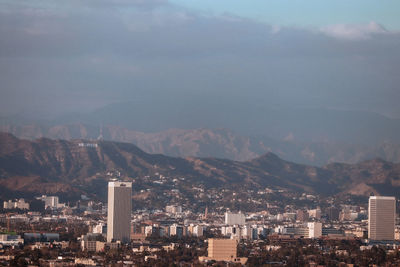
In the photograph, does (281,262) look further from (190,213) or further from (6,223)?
(190,213)

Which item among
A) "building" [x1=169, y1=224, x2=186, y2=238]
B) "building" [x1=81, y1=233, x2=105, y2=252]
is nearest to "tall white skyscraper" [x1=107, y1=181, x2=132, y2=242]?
"building" [x1=81, y1=233, x2=105, y2=252]

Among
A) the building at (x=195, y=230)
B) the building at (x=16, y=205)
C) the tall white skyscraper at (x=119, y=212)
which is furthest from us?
the building at (x=16, y=205)

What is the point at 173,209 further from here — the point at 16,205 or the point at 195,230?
the point at 195,230

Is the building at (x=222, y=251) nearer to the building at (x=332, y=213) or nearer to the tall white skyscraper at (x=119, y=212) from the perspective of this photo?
the tall white skyscraper at (x=119, y=212)

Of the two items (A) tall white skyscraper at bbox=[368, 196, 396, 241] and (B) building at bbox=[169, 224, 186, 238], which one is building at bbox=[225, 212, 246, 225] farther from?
(A) tall white skyscraper at bbox=[368, 196, 396, 241]

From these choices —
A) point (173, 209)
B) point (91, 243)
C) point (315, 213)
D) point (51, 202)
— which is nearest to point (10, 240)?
point (91, 243)

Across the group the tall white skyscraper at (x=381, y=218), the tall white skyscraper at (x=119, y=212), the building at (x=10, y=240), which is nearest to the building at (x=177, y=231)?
the tall white skyscraper at (x=119, y=212)
